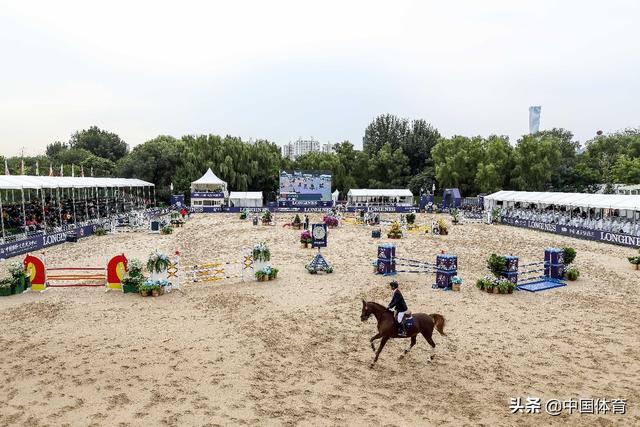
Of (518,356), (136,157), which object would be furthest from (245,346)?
(136,157)

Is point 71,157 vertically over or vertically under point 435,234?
over

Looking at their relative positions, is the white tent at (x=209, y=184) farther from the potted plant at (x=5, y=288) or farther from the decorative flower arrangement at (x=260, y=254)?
the potted plant at (x=5, y=288)

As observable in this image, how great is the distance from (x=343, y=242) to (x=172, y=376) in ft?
69.1

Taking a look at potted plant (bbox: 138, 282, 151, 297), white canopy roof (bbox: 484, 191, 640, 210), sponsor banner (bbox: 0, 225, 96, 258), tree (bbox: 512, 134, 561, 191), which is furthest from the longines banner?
sponsor banner (bbox: 0, 225, 96, 258)

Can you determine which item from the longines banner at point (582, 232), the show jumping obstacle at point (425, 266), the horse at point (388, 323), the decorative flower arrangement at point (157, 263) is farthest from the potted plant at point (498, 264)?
the longines banner at point (582, 232)

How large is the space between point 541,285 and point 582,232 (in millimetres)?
19836

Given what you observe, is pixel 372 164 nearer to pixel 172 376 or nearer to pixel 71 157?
pixel 71 157

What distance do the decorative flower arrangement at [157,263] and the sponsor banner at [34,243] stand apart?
13.6 m

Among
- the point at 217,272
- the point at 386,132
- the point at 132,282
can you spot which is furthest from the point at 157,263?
the point at 386,132

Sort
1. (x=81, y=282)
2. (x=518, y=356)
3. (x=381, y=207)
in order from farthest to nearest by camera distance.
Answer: (x=381, y=207) → (x=81, y=282) → (x=518, y=356)

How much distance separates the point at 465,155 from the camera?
220 ft

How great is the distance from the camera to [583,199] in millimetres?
39531

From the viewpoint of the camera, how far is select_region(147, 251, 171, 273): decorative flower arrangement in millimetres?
16469

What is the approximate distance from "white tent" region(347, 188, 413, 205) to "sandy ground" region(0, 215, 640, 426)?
43196mm
